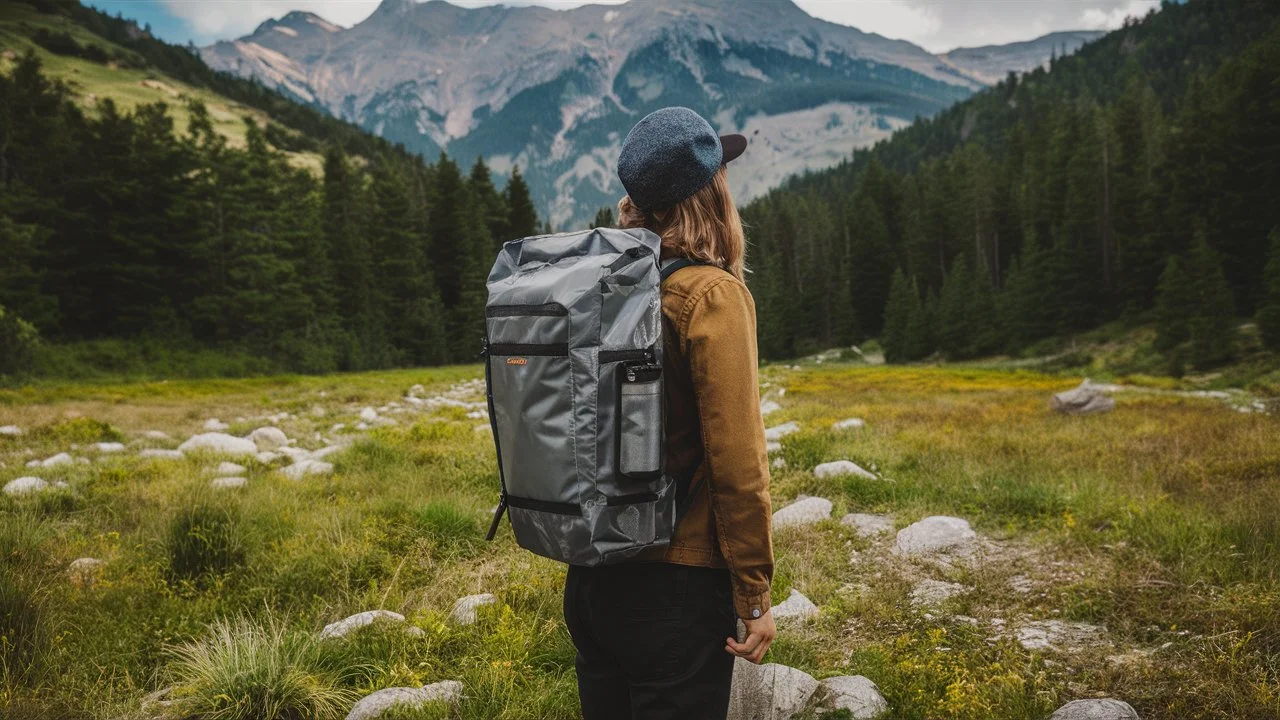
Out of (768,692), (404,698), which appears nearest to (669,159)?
(768,692)

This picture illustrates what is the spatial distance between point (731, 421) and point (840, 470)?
6.29 meters

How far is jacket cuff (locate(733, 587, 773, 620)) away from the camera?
1946 mm

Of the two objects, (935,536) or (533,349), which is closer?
(533,349)

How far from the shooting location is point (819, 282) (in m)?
75.4

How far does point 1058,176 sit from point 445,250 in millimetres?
54964

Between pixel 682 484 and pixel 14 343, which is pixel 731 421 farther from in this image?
pixel 14 343

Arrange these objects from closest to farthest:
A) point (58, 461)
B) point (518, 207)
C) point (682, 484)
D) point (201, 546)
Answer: point (682, 484) < point (201, 546) < point (58, 461) < point (518, 207)

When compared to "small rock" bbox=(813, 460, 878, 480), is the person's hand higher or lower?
higher

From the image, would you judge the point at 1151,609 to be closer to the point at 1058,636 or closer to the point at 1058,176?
the point at 1058,636

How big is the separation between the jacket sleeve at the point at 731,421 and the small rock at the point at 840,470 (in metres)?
5.97

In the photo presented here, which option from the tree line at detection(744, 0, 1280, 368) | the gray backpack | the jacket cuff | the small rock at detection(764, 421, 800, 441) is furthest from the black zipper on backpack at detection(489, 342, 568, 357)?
the tree line at detection(744, 0, 1280, 368)

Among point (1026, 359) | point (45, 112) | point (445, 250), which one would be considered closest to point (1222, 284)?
point (1026, 359)

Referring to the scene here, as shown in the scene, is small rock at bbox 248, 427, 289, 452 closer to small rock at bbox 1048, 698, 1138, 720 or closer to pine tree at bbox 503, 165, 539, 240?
small rock at bbox 1048, 698, 1138, 720

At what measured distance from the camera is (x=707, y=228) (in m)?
2.10
